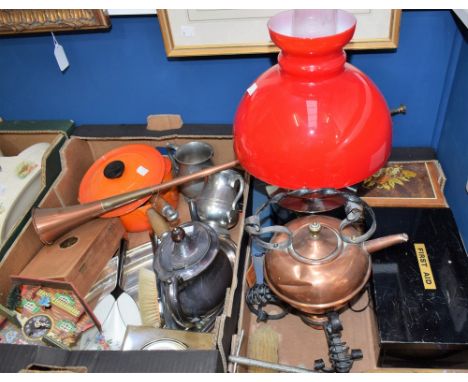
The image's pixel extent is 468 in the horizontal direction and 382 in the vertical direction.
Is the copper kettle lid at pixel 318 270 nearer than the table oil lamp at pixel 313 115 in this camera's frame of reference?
No

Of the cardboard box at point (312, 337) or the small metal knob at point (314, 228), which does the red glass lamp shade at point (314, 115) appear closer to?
the small metal knob at point (314, 228)

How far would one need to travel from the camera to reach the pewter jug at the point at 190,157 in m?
1.22

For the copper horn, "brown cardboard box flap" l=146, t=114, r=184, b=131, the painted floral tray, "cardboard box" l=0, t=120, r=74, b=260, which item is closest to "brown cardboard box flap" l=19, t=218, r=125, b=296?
the copper horn

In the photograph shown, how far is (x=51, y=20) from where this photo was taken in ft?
3.76

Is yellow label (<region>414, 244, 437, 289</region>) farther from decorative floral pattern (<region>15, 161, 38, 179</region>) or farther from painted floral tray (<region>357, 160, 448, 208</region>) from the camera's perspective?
decorative floral pattern (<region>15, 161, 38, 179</region>)

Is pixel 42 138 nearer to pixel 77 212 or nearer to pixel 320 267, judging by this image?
pixel 77 212

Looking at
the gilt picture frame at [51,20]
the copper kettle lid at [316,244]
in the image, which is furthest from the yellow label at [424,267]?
the gilt picture frame at [51,20]

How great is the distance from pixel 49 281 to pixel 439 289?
87 cm

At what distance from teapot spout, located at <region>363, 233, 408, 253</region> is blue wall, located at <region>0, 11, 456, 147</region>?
53 centimetres

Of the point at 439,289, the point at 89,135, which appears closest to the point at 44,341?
the point at 89,135

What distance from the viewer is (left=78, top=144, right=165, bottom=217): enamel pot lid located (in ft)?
3.74

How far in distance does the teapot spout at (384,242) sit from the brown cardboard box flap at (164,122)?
71cm

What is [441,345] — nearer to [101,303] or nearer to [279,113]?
[279,113]

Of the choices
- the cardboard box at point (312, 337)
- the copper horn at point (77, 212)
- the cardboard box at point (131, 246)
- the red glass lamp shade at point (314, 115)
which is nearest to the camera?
the red glass lamp shade at point (314, 115)
